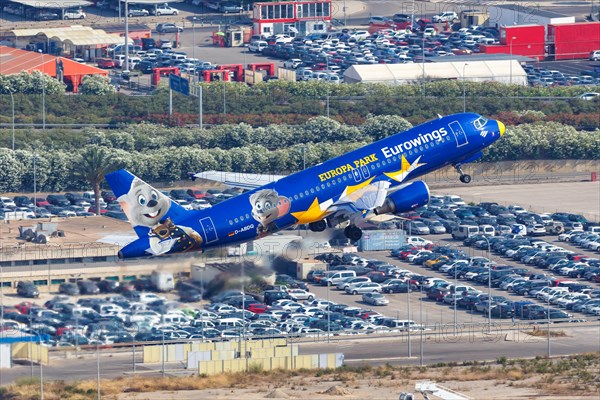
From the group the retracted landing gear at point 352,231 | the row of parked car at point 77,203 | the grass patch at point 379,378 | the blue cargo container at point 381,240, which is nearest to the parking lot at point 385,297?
the blue cargo container at point 381,240

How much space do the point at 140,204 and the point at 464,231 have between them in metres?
68.6

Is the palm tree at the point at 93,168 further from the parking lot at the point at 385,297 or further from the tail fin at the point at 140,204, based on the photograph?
the tail fin at the point at 140,204

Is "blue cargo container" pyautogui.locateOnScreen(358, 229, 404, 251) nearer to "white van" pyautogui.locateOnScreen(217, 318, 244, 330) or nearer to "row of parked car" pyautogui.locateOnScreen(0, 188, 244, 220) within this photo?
"row of parked car" pyautogui.locateOnScreen(0, 188, 244, 220)

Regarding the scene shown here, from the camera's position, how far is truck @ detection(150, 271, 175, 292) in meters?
116

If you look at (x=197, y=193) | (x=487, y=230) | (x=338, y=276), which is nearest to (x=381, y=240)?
(x=487, y=230)

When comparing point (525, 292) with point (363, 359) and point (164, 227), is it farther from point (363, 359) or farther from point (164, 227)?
point (164, 227)

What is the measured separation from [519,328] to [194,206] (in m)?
41.4

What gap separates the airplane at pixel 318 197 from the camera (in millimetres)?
124188

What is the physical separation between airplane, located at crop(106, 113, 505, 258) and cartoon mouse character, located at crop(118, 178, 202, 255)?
2.4 inches

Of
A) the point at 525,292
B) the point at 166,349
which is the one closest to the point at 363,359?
the point at 166,349

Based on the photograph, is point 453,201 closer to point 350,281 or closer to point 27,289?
point 350,281

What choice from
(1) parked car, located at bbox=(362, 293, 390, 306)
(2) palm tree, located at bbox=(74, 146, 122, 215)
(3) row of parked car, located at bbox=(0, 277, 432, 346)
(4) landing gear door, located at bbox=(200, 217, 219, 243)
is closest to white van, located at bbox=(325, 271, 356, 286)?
(3) row of parked car, located at bbox=(0, 277, 432, 346)

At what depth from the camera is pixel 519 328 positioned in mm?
158750

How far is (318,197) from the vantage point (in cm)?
12794
